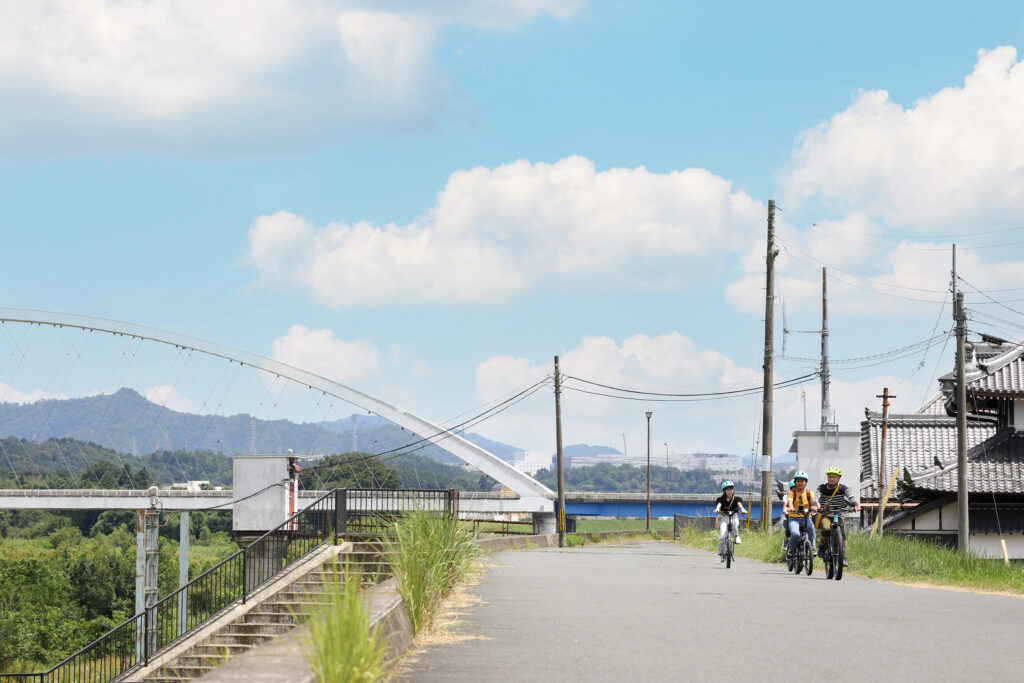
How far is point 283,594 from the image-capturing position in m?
16.5

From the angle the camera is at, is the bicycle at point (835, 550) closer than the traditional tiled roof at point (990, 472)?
Yes

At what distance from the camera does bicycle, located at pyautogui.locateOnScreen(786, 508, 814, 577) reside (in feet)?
65.8

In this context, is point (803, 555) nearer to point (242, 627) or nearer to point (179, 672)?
point (242, 627)

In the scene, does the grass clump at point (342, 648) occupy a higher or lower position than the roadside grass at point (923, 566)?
higher

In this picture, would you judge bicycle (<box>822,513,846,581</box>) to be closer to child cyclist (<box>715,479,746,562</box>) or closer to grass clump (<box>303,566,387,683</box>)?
child cyclist (<box>715,479,746,562</box>)

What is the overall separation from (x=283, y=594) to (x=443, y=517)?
9.50 feet

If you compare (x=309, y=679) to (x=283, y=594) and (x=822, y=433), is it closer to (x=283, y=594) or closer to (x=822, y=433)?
(x=283, y=594)

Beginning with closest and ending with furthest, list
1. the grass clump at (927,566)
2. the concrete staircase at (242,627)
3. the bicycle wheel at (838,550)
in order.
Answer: the concrete staircase at (242,627) → the grass clump at (927,566) → the bicycle wheel at (838,550)

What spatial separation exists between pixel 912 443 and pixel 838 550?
34337 mm

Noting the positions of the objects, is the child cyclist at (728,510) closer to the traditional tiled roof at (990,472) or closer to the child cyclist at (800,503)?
the child cyclist at (800,503)

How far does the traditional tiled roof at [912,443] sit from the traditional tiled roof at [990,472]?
43.4 ft

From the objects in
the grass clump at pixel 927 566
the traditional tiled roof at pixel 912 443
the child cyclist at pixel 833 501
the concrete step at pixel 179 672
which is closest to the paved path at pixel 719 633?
the child cyclist at pixel 833 501

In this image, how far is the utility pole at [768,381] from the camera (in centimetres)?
3444

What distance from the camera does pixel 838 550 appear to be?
18.4m
